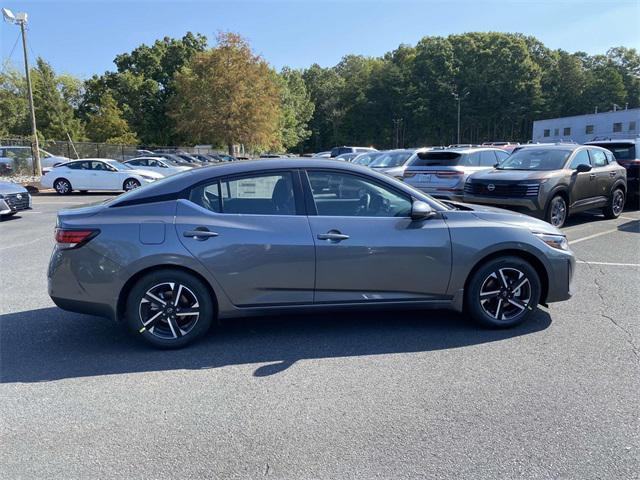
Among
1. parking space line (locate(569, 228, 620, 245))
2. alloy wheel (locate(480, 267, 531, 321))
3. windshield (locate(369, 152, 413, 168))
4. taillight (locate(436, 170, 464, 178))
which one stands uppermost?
windshield (locate(369, 152, 413, 168))

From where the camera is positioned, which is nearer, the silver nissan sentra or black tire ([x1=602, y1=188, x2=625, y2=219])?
the silver nissan sentra

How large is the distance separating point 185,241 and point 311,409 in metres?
1.73

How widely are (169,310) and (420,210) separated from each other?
2.33 metres

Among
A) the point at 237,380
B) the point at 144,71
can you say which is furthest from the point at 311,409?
the point at 144,71

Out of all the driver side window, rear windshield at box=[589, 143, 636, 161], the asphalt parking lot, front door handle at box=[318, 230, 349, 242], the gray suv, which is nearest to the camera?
the asphalt parking lot

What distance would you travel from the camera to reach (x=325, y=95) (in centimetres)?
9238

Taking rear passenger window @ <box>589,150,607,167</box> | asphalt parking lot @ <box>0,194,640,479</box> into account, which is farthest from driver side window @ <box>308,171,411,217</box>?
rear passenger window @ <box>589,150,607,167</box>

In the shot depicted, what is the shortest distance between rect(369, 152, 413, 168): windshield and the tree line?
71.7 feet

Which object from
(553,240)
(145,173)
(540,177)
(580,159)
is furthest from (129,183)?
(553,240)

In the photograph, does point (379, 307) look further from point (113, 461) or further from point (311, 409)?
point (113, 461)

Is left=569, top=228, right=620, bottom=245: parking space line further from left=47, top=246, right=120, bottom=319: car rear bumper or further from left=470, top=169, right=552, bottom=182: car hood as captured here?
left=47, top=246, right=120, bottom=319: car rear bumper

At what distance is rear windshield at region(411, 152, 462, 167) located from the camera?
38.0 ft

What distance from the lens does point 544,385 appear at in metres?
3.45

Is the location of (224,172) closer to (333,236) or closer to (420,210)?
(333,236)
